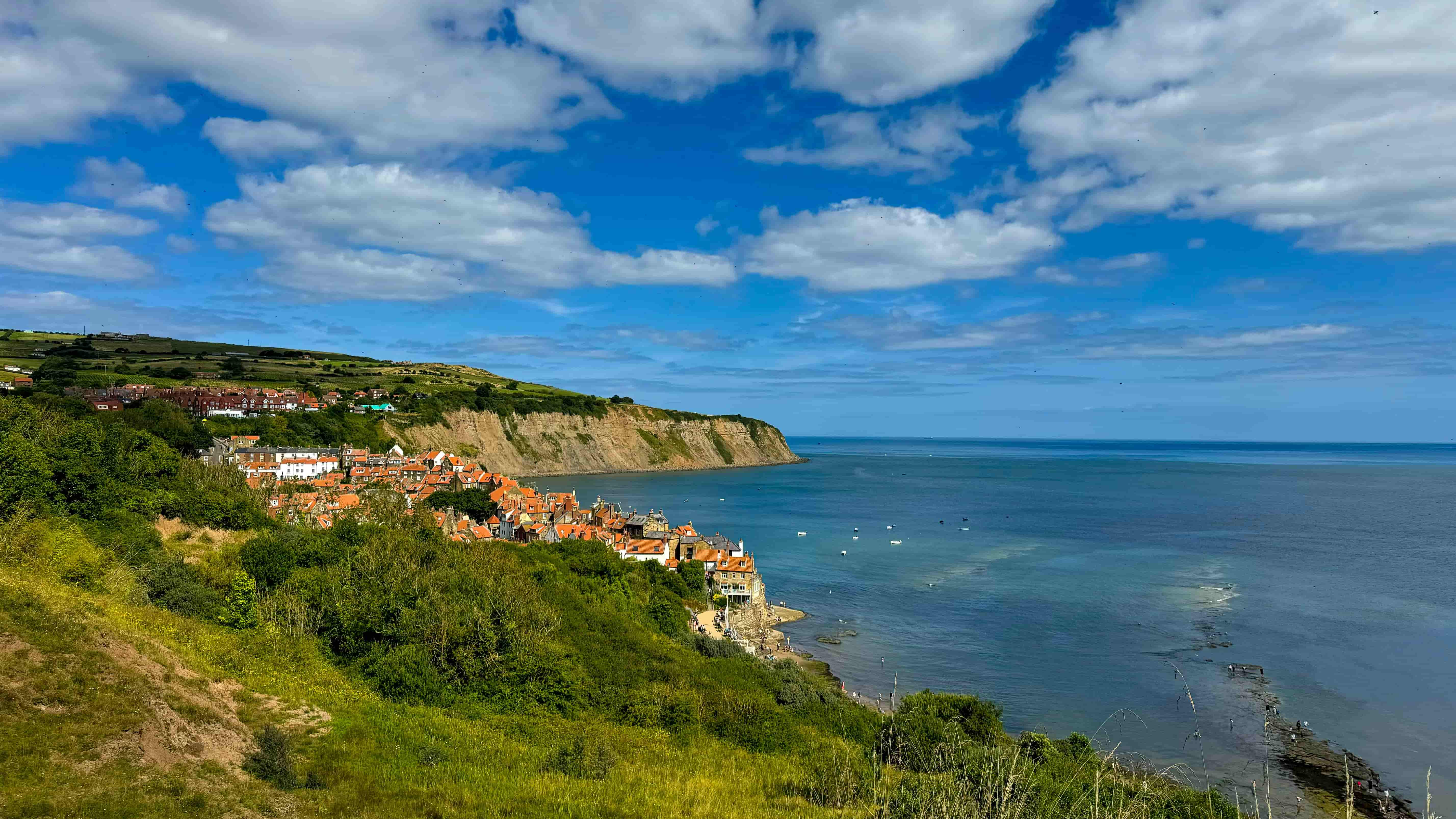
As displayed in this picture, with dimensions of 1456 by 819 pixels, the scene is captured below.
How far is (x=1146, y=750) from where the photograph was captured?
30.7 m

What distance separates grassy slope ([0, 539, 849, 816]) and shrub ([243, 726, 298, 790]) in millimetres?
344

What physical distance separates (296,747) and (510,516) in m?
43.9

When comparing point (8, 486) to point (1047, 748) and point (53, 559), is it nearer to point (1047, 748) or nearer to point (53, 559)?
point (53, 559)

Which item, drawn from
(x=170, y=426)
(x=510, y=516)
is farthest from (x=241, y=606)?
(x=170, y=426)

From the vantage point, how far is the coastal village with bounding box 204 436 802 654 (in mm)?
49062

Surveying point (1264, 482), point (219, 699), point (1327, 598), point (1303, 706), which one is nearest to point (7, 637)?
point (219, 699)

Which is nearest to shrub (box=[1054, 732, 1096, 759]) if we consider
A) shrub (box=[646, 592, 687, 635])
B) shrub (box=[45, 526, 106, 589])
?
shrub (box=[646, 592, 687, 635])

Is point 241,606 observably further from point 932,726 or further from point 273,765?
point 932,726

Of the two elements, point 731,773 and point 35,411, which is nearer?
point 731,773

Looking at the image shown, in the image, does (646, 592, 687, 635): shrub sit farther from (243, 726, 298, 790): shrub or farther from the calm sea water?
(243, 726, 298, 790): shrub

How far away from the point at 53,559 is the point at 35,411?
27417 mm

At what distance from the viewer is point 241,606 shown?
26.1 metres

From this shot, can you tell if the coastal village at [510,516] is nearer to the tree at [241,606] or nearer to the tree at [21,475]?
the tree at [21,475]

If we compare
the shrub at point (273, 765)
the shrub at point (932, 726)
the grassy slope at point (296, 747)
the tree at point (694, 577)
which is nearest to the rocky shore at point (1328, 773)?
the shrub at point (932, 726)
